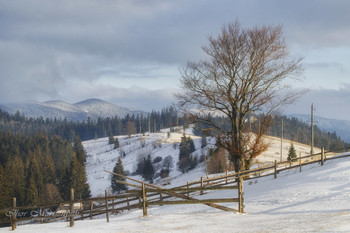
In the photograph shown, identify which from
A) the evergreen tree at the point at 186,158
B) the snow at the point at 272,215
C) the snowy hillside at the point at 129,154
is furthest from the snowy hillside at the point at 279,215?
the evergreen tree at the point at 186,158

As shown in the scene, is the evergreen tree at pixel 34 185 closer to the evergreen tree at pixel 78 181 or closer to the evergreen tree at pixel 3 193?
the evergreen tree at pixel 3 193

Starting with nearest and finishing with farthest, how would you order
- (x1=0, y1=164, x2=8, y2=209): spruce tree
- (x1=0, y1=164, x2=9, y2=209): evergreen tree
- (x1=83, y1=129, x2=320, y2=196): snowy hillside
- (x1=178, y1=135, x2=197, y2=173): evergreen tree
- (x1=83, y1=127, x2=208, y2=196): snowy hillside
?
(x1=0, y1=164, x2=8, y2=209): spruce tree
(x1=0, y1=164, x2=9, y2=209): evergreen tree
(x1=83, y1=129, x2=320, y2=196): snowy hillside
(x1=178, y1=135, x2=197, y2=173): evergreen tree
(x1=83, y1=127, x2=208, y2=196): snowy hillside

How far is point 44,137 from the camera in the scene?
143 meters

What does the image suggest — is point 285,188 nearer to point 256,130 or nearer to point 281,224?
point 256,130

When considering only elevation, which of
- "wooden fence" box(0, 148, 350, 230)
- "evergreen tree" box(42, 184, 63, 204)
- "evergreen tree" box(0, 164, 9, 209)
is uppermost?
"wooden fence" box(0, 148, 350, 230)

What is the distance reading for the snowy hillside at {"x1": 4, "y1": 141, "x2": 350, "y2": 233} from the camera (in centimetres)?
973

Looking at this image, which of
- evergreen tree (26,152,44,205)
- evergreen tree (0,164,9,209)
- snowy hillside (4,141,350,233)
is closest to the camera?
snowy hillside (4,141,350,233)

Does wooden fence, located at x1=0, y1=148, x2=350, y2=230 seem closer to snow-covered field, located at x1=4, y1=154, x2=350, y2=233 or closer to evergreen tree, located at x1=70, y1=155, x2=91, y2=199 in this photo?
snow-covered field, located at x1=4, y1=154, x2=350, y2=233

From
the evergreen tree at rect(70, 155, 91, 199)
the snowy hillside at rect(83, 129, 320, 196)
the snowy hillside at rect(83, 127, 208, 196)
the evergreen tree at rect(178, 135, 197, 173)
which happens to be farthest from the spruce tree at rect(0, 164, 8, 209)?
the evergreen tree at rect(178, 135, 197, 173)

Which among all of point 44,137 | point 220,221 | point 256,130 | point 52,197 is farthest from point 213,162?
point 44,137

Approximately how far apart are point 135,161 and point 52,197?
200ft

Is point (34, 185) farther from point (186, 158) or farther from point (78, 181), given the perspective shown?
point (186, 158)

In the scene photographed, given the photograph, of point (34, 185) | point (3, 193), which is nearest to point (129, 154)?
point (34, 185)

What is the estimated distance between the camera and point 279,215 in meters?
12.0
